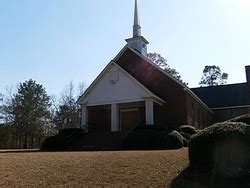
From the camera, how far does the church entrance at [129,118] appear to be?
102 ft

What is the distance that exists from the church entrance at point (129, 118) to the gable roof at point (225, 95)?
1450 cm

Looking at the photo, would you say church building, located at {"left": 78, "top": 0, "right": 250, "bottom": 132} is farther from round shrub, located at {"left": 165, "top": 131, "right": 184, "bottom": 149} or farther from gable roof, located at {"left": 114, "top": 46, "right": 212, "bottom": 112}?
round shrub, located at {"left": 165, "top": 131, "right": 184, "bottom": 149}

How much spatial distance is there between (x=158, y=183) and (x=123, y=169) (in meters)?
1.93

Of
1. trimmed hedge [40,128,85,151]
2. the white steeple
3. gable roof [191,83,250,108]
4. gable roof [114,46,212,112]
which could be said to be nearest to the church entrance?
gable roof [114,46,212,112]

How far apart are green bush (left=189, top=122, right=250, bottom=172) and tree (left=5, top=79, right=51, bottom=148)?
4182 centimetres

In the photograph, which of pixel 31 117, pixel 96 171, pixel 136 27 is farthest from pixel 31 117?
pixel 96 171

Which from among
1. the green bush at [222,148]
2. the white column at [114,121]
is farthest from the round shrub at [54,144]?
the green bush at [222,148]

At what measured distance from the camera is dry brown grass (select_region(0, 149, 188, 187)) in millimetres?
10500

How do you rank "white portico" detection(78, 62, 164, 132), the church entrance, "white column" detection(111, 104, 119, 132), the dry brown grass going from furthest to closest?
the church entrance → "white column" detection(111, 104, 119, 132) → "white portico" detection(78, 62, 164, 132) → the dry brown grass

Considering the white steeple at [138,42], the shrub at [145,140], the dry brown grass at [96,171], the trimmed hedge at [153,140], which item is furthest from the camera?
the white steeple at [138,42]

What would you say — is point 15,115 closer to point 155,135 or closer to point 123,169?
point 155,135

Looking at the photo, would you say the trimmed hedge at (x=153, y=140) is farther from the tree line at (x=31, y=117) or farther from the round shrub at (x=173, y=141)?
the tree line at (x=31, y=117)

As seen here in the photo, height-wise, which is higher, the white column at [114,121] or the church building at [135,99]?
the church building at [135,99]

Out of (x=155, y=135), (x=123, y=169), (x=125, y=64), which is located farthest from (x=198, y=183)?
(x=125, y=64)
